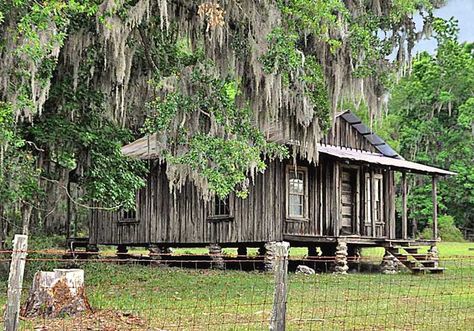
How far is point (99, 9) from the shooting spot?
12281mm

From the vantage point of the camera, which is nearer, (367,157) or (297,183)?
(297,183)

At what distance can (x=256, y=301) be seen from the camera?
12.1 metres

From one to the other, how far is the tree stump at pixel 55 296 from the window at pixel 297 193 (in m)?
10.1

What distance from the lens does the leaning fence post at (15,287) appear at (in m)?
6.24

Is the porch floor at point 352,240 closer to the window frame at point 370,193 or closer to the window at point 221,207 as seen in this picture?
the window frame at point 370,193

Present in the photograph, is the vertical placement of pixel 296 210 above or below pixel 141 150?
below

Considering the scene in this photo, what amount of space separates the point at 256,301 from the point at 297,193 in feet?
25.5

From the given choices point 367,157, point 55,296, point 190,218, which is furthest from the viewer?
point 190,218

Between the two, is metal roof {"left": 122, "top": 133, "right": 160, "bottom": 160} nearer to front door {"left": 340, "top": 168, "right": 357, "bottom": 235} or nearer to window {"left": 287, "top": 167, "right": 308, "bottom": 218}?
window {"left": 287, "top": 167, "right": 308, "bottom": 218}

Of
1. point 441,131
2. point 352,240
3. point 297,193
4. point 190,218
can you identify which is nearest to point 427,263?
point 352,240

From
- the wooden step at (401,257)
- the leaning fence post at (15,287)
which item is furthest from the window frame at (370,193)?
the leaning fence post at (15,287)

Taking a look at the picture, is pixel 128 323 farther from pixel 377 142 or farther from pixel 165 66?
pixel 377 142

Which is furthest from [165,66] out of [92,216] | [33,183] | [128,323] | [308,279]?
[92,216]

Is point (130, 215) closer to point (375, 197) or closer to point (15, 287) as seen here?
point (375, 197)
